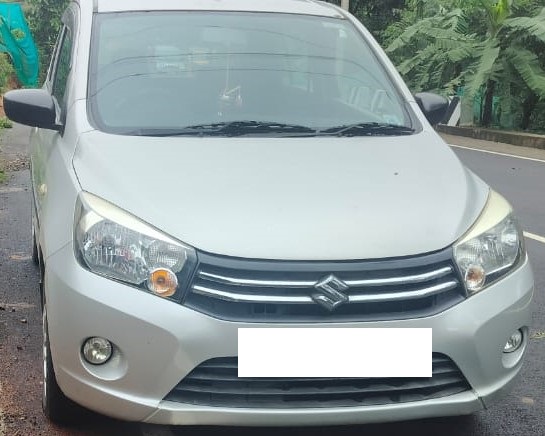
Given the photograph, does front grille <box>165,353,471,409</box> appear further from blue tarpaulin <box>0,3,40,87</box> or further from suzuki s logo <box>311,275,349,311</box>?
blue tarpaulin <box>0,3,40,87</box>

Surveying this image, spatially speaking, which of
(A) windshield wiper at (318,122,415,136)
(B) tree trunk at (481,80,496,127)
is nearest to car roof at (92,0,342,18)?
(A) windshield wiper at (318,122,415,136)

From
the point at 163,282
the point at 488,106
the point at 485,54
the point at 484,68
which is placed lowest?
the point at 488,106

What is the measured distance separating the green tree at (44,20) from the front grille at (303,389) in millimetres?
27809

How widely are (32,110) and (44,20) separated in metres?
27.4

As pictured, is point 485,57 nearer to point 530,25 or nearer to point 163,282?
point 530,25

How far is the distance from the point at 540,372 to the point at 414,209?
62.4 inches

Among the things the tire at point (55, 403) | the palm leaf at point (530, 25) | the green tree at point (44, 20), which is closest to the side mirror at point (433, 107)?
the tire at point (55, 403)

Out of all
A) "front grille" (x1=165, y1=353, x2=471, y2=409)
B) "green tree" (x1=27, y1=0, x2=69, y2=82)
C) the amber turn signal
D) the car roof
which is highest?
the car roof

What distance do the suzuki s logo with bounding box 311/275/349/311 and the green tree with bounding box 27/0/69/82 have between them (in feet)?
91.4

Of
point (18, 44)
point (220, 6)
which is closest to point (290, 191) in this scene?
point (220, 6)

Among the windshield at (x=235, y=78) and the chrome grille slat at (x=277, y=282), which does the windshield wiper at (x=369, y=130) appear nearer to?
the windshield at (x=235, y=78)

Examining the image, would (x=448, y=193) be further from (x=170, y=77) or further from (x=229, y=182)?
(x=170, y=77)

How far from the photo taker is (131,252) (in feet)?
9.27

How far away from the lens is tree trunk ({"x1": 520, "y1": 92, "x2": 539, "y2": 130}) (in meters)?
17.7
